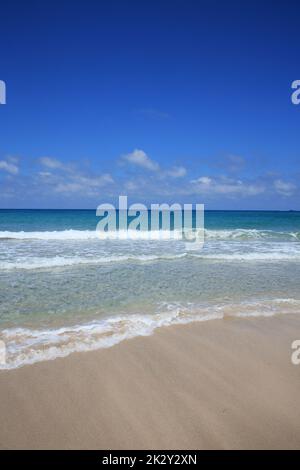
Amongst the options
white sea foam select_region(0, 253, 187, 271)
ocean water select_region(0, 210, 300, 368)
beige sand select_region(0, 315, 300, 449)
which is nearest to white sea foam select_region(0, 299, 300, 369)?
ocean water select_region(0, 210, 300, 368)

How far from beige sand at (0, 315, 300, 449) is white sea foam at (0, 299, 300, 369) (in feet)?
0.80

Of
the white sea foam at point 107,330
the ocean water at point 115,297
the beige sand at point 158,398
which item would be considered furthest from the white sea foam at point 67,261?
the beige sand at point 158,398

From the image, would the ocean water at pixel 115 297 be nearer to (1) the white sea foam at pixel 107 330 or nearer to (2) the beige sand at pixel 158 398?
(1) the white sea foam at pixel 107 330

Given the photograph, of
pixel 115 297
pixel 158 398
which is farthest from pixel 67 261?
pixel 158 398

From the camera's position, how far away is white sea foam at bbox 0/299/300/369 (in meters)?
3.86

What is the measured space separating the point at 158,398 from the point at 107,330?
1820 millimetres

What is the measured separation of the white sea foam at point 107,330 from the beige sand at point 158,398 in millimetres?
242

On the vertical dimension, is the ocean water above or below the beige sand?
above

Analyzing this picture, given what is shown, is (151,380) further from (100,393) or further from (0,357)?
(0,357)

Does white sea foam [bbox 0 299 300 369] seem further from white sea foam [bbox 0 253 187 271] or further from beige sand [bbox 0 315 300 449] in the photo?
white sea foam [bbox 0 253 187 271]

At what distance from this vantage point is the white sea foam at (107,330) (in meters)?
3.86

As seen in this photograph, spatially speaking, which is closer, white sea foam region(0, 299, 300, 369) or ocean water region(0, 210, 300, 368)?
white sea foam region(0, 299, 300, 369)

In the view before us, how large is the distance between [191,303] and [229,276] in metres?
3.15

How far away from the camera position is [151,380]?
3.27 m
